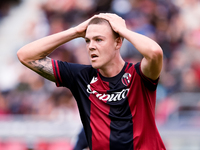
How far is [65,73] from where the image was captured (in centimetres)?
362

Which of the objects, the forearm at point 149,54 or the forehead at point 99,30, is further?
the forehead at point 99,30

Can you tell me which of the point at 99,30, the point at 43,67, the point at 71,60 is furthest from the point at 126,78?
the point at 71,60

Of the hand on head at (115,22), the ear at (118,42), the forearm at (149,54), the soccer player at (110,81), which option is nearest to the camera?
the forearm at (149,54)

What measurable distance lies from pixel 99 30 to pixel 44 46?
61cm

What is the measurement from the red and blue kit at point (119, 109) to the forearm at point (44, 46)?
0.25 m

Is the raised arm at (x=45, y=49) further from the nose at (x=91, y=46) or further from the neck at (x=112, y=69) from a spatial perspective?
the neck at (x=112, y=69)

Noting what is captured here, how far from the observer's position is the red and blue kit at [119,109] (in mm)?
3311

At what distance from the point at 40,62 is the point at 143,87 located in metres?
1.12

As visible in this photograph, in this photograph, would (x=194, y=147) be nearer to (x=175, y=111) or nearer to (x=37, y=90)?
(x=175, y=111)

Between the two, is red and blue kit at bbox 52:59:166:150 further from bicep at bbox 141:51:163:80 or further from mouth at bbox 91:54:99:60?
mouth at bbox 91:54:99:60

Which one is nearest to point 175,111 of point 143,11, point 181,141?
Result: point 181,141

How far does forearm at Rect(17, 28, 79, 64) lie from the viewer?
358 centimetres

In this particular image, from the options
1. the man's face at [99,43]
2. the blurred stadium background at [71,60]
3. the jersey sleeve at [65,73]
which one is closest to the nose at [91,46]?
the man's face at [99,43]

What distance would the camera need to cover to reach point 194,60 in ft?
32.4
